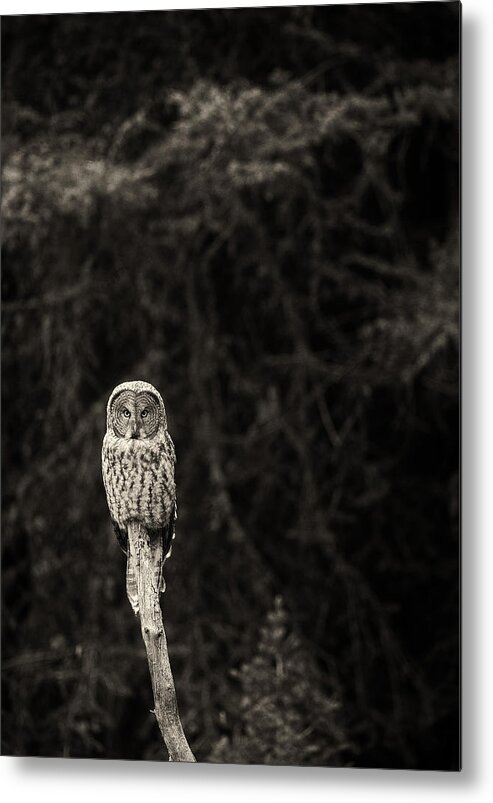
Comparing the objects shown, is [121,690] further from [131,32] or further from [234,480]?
[131,32]

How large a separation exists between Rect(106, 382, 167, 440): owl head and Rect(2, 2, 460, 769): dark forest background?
52mm

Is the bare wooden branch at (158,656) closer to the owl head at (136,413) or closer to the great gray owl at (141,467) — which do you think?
the great gray owl at (141,467)

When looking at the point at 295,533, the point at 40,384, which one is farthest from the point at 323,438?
the point at 40,384

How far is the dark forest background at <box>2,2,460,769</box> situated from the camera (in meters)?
2.54

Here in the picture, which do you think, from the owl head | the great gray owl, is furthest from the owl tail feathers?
the owl head

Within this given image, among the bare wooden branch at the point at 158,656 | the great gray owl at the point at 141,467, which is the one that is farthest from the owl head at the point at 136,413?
the bare wooden branch at the point at 158,656

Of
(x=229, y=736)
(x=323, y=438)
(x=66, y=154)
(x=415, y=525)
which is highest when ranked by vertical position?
(x=66, y=154)

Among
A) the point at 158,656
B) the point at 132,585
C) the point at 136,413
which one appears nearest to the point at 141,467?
the point at 136,413

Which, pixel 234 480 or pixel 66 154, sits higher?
pixel 66 154

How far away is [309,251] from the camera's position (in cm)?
259

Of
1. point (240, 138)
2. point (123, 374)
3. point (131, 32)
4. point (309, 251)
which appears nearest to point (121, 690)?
point (123, 374)

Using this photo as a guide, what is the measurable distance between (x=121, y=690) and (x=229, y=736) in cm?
25

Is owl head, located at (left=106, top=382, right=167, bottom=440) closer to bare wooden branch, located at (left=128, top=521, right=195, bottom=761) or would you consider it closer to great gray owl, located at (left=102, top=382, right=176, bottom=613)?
great gray owl, located at (left=102, top=382, right=176, bottom=613)

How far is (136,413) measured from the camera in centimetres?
254
